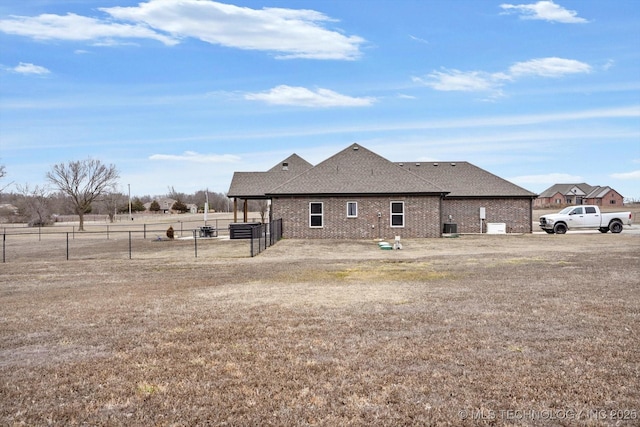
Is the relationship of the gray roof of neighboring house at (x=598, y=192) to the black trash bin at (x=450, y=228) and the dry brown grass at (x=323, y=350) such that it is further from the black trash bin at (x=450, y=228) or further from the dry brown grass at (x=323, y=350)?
the dry brown grass at (x=323, y=350)

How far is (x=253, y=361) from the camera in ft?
21.3

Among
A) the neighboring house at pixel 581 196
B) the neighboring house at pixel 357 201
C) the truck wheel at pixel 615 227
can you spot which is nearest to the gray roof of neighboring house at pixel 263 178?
the neighboring house at pixel 357 201

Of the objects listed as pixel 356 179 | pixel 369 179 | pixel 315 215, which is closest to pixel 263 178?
pixel 315 215

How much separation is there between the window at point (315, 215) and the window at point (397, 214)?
4182 millimetres

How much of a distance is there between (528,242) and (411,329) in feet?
70.7

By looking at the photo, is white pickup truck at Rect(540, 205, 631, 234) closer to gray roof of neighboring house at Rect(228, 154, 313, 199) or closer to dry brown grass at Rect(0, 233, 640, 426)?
gray roof of neighboring house at Rect(228, 154, 313, 199)

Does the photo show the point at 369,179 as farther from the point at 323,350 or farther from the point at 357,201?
the point at 323,350

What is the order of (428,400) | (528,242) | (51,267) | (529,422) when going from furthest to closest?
(528,242) → (51,267) → (428,400) → (529,422)

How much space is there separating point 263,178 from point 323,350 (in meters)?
33.4

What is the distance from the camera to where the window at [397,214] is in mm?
31594

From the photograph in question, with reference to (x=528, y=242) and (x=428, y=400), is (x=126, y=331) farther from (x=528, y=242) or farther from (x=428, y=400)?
(x=528, y=242)

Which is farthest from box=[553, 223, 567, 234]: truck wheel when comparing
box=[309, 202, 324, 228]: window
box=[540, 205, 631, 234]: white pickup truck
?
box=[309, 202, 324, 228]: window

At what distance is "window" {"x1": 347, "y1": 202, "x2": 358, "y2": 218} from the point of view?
3150cm

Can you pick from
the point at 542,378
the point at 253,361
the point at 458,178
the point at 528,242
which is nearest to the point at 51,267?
the point at 253,361
